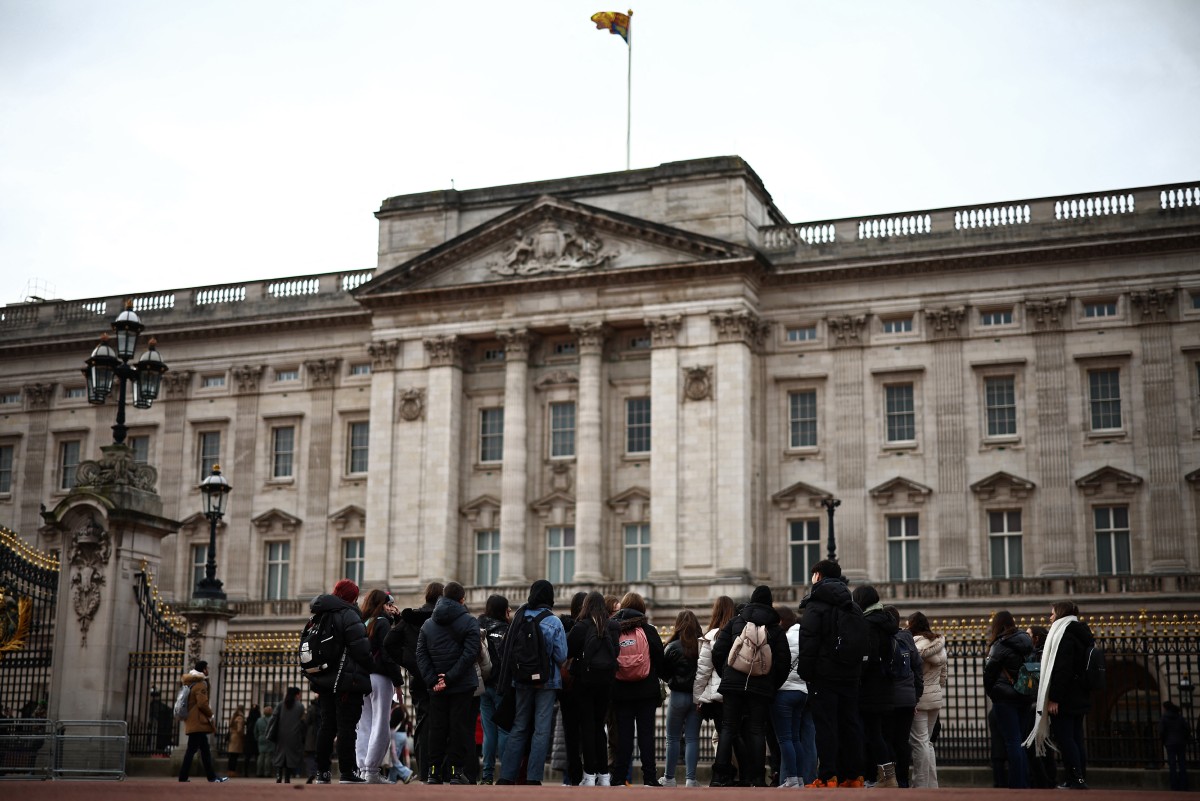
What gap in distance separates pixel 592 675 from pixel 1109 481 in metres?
31.9

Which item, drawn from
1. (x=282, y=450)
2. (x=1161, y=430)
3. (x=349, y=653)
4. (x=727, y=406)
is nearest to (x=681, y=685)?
(x=349, y=653)

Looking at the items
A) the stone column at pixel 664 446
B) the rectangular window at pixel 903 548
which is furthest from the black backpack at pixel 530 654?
the rectangular window at pixel 903 548

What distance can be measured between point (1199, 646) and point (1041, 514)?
79.6ft

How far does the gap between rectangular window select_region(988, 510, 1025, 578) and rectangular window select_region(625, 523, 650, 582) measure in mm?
10317

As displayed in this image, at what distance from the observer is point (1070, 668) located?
16.8 meters

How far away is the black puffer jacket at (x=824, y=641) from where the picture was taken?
51.6 ft

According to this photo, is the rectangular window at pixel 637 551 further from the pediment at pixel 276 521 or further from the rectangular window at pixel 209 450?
the rectangular window at pixel 209 450

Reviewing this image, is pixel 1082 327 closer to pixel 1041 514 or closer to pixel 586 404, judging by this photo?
pixel 1041 514

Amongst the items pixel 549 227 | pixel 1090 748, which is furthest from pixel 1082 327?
pixel 1090 748

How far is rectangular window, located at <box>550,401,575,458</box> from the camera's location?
50.6 m

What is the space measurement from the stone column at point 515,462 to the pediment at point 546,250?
2.26 metres

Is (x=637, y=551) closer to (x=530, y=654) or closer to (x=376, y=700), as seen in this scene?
(x=376, y=700)

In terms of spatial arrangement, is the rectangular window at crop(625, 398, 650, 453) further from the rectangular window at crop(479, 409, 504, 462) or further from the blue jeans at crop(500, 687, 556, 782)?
the blue jeans at crop(500, 687, 556, 782)

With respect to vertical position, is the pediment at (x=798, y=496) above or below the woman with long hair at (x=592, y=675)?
above
